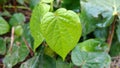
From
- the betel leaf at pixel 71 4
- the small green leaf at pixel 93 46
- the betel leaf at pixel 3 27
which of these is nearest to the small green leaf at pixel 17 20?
the betel leaf at pixel 3 27

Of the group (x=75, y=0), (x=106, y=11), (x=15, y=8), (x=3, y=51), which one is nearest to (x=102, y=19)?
(x=106, y=11)

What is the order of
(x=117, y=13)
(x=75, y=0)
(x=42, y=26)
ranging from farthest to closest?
(x=75, y=0) < (x=117, y=13) < (x=42, y=26)

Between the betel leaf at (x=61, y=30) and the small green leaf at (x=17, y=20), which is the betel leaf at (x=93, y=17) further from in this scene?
the small green leaf at (x=17, y=20)

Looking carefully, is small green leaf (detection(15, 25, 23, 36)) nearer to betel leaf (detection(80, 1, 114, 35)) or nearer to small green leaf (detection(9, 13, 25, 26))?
small green leaf (detection(9, 13, 25, 26))

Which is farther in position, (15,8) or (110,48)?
(15,8)

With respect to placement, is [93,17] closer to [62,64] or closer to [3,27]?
[62,64]

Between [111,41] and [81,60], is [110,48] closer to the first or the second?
[111,41]
